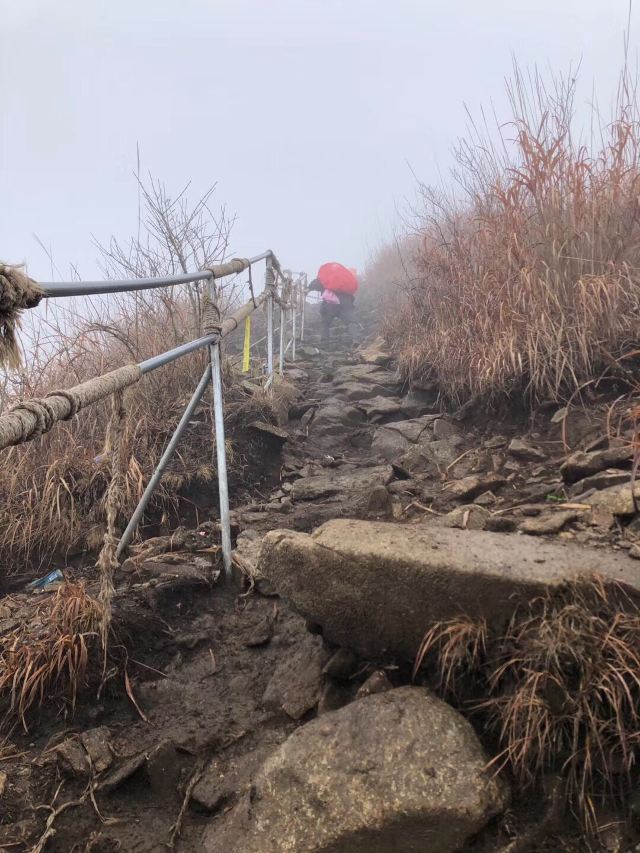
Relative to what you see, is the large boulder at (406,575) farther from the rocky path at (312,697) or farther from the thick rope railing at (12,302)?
the thick rope railing at (12,302)

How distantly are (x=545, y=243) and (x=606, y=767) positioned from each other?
9.05 feet

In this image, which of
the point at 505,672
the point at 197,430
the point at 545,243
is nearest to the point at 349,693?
the point at 505,672

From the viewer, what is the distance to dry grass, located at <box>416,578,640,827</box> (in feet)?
4.21

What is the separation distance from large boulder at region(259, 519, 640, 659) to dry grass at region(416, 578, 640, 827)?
0.06 meters


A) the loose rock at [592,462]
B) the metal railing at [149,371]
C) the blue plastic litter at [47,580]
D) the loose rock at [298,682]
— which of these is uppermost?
Result: the metal railing at [149,371]

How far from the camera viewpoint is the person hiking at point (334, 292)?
9508mm

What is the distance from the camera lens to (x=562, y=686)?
4.45 feet

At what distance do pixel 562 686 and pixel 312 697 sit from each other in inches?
28.7

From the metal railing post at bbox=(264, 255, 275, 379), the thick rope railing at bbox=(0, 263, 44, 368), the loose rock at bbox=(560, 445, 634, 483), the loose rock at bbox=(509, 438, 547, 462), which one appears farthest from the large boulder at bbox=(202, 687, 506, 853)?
the metal railing post at bbox=(264, 255, 275, 379)

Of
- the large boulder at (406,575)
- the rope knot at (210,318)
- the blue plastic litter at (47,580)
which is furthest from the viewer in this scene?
the rope knot at (210,318)

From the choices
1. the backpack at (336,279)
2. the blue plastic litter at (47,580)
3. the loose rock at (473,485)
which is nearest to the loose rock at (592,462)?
the loose rock at (473,485)

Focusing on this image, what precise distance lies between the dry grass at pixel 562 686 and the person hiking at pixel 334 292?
8061mm

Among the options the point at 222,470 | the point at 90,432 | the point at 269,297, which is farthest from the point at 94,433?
the point at 269,297

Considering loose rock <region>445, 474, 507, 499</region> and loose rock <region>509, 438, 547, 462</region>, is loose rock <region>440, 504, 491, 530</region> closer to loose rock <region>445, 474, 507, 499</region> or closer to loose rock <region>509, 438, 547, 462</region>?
loose rock <region>445, 474, 507, 499</region>
